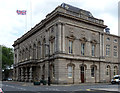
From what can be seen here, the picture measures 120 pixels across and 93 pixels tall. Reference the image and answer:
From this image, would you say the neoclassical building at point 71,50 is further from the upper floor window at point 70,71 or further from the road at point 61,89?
the road at point 61,89

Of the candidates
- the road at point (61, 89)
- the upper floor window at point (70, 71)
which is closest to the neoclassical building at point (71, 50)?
the upper floor window at point (70, 71)

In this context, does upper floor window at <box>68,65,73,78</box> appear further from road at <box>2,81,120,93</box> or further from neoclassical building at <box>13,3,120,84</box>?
road at <box>2,81,120,93</box>

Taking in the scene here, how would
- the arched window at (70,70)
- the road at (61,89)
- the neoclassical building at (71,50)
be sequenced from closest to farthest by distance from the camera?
the road at (61,89) → the neoclassical building at (71,50) → the arched window at (70,70)

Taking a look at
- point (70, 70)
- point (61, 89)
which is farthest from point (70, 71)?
point (61, 89)

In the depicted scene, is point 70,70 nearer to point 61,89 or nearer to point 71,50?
point 71,50

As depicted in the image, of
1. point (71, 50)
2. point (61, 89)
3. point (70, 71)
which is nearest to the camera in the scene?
point (61, 89)

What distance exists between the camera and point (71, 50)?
134 feet

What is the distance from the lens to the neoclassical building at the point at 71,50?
39.0 metres

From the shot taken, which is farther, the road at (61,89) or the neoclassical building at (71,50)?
the neoclassical building at (71,50)

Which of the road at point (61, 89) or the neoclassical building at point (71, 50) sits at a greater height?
the neoclassical building at point (71, 50)

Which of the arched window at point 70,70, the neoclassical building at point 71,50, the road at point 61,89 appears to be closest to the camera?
the road at point 61,89

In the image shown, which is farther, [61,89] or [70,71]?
[70,71]

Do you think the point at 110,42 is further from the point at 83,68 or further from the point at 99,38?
the point at 83,68

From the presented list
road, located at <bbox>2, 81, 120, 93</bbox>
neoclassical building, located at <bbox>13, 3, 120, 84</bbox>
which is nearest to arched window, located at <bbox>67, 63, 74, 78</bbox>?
neoclassical building, located at <bbox>13, 3, 120, 84</bbox>
